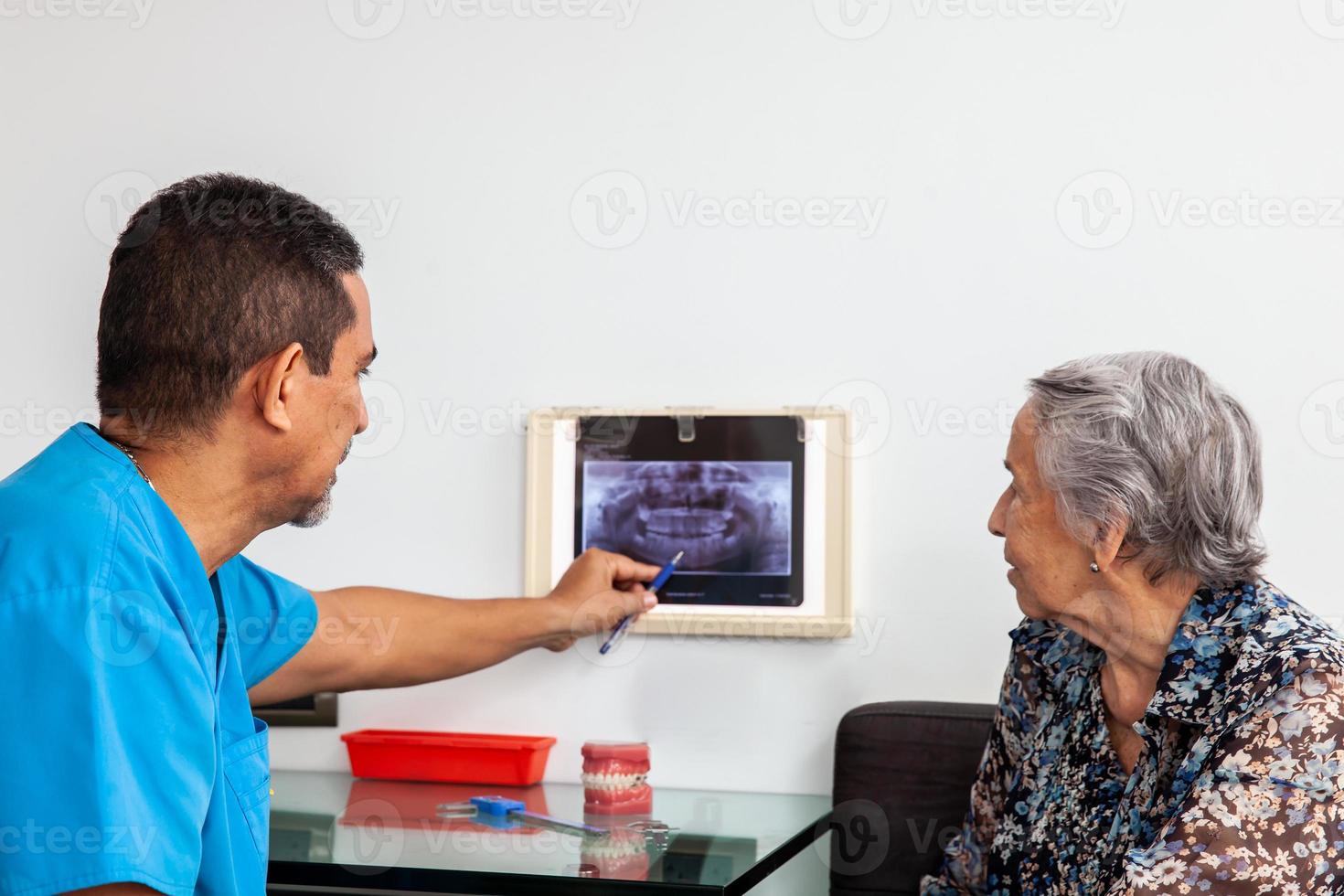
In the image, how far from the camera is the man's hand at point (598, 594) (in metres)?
1.97

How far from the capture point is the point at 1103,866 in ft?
4.95

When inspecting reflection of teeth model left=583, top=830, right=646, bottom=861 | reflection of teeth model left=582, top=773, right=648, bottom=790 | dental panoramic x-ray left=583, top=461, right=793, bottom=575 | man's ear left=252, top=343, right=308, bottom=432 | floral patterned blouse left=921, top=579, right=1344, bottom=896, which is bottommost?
reflection of teeth model left=583, top=830, right=646, bottom=861

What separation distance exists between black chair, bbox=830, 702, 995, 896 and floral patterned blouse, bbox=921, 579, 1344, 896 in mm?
106

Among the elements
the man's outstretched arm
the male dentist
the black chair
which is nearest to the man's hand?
the man's outstretched arm

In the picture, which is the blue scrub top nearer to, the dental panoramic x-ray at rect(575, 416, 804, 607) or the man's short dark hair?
the man's short dark hair

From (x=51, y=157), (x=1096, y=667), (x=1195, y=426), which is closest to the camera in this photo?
(x=1195, y=426)

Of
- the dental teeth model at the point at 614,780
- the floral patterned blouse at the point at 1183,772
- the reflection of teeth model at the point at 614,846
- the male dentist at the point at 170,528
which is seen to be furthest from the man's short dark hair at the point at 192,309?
the floral patterned blouse at the point at 1183,772

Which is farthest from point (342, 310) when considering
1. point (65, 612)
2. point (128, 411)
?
point (65, 612)

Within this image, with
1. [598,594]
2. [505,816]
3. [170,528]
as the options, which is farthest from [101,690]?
[598,594]

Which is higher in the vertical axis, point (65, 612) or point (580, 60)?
point (580, 60)

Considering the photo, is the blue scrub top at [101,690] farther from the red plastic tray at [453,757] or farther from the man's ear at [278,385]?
the red plastic tray at [453,757]

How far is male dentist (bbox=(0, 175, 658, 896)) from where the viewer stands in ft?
3.32

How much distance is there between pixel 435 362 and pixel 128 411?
3.13 feet

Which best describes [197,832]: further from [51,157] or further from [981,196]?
[51,157]
